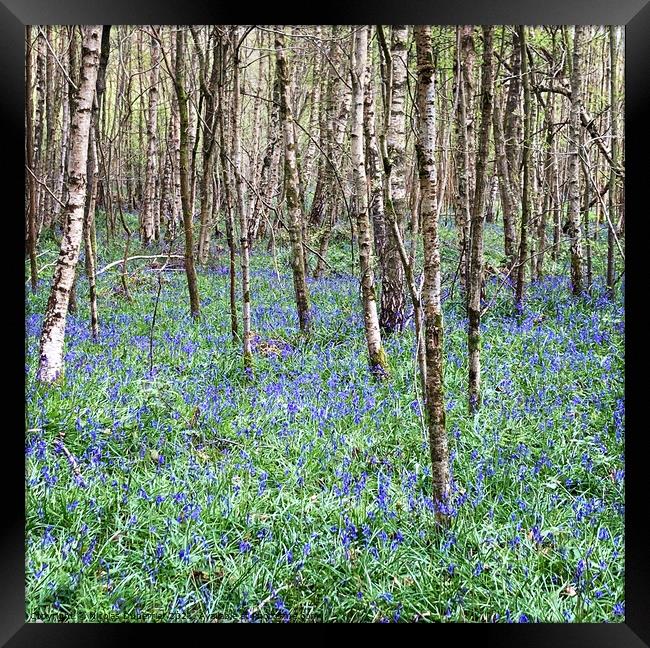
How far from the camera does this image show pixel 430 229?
3084 millimetres

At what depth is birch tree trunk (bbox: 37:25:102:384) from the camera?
4574 mm

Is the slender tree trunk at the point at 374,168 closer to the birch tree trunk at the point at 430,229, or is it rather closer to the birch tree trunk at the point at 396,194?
the birch tree trunk at the point at 396,194

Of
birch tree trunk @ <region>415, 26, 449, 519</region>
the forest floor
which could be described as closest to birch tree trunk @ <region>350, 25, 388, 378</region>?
the forest floor

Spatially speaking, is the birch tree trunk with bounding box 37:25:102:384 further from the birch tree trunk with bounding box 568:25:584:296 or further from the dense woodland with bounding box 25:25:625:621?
the birch tree trunk with bounding box 568:25:584:296

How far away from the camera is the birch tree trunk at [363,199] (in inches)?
207

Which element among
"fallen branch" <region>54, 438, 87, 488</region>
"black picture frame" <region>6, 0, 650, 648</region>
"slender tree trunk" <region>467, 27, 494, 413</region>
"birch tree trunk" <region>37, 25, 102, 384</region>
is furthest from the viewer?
"birch tree trunk" <region>37, 25, 102, 384</region>

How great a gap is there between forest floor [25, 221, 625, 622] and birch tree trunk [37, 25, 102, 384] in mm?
208

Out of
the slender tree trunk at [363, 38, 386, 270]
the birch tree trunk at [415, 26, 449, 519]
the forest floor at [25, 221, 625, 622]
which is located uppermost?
the slender tree trunk at [363, 38, 386, 270]

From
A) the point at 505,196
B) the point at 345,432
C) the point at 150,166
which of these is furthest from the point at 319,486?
the point at 150,166

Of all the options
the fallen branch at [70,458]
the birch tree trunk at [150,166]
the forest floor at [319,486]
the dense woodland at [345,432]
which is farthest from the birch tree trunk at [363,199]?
the birch tree trunk at [150,166]

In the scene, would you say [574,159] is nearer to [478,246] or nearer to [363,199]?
[363,199]

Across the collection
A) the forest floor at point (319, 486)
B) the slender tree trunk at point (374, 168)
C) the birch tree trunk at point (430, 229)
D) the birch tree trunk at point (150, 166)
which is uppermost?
the birch tree trunk at point (150, 166)

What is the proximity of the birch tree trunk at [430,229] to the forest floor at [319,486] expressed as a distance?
665 millimetres
